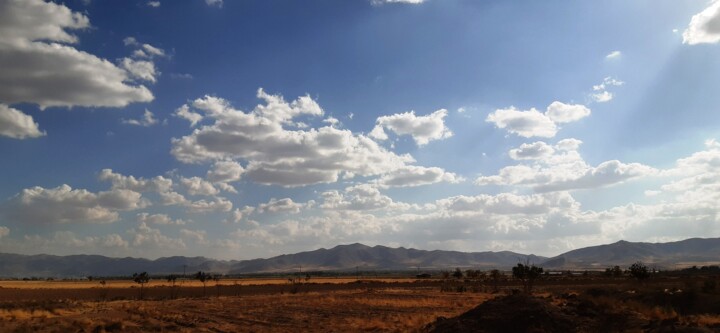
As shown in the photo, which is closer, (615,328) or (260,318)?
(615,328)

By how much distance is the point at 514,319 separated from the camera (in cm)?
2408

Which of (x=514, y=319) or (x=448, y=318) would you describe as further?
(x=448, y=318)

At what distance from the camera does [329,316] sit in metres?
40.0

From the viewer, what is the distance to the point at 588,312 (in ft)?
85.8

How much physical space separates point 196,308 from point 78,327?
1684 centimetres

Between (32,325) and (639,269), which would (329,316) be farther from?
(639,269)

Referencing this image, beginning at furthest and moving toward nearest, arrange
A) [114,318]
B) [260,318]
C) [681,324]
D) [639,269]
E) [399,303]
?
[639,269] < [399,303] < [260,318] < [114,318] < [681,324]

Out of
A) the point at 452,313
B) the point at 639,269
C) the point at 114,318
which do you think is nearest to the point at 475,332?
the point at 452,313

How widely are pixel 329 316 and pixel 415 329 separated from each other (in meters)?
12.3

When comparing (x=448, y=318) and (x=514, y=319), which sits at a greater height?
(x=514, y=319)

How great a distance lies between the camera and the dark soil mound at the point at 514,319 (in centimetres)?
2339

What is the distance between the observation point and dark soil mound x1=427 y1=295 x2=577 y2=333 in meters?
23.4

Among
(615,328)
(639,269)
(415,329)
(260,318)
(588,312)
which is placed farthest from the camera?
(639,269)

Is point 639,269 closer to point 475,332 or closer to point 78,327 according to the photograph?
point 475,332
